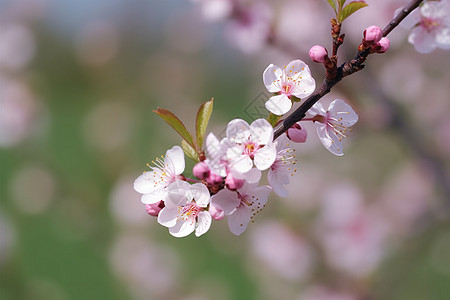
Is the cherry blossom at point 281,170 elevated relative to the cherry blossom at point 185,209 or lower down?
elevated

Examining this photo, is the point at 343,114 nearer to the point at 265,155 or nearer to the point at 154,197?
the point at 265,155

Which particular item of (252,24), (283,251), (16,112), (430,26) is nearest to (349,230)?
(283,251)

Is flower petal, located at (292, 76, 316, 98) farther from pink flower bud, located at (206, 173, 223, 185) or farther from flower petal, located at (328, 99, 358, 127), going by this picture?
pink flower bud, located at (206, 173, 223, 185)

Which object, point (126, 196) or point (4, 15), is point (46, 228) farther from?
point (126, 196)

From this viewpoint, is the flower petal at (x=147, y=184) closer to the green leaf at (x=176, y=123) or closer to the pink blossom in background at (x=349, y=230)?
the green leaf at (x=176, y=123)

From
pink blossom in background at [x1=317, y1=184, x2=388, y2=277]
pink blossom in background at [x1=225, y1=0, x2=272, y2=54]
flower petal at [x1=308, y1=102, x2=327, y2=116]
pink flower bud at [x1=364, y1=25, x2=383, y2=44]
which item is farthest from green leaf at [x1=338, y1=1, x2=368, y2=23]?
pink blossom in background at [x1=317, y1=184, x2=388, y2=277]

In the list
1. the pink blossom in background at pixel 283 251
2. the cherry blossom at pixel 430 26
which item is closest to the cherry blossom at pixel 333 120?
the cherry blossom at pixel 430 26

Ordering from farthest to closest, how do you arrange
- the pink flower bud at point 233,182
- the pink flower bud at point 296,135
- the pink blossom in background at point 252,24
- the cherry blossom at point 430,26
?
the pink blossom in background at point 252,24, the cherry blossom at point 430,26, the pink flower bud at point 296,135, the pink flower bud at point 233,182
